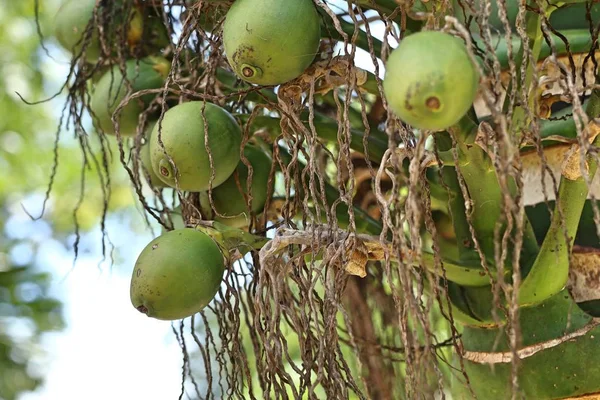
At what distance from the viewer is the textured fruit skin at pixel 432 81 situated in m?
0.66

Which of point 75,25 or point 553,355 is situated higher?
point 75,25

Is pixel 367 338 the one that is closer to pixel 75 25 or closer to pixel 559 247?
pixel 559 247

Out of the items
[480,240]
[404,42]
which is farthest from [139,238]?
[404,42]

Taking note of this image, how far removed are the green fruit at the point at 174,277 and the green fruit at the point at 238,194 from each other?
0.26 meters

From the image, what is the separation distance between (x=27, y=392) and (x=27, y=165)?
0.91 meters

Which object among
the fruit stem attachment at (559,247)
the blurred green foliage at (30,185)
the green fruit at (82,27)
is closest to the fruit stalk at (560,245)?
the fruit stem attachment at (559,247)

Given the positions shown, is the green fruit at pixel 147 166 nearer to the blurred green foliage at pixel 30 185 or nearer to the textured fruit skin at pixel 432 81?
the textured fruit skin at pixel 432 81

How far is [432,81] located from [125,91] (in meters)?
0.82

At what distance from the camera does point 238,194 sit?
4.04 feet

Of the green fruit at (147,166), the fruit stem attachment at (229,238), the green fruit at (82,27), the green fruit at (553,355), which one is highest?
the green fruit at (82,27)

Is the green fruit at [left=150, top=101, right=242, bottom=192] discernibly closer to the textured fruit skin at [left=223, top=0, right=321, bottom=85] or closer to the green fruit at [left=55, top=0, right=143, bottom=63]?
the textured fruit skin at [left=223, top=0, right=321, bottom=85]

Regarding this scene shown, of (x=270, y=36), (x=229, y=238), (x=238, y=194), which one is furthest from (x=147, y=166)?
(x=270, y=36)

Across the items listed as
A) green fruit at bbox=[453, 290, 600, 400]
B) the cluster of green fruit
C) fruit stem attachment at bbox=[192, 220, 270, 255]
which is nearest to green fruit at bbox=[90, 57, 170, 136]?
the cluster of green fruit

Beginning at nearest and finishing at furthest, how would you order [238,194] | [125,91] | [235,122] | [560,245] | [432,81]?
[432,81] < [560,245] < [235,122] < [238,194] < [125,91]
